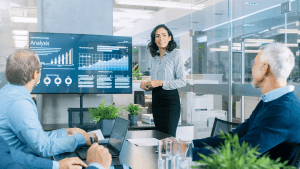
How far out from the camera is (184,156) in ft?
3.48

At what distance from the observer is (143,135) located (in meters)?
2.16

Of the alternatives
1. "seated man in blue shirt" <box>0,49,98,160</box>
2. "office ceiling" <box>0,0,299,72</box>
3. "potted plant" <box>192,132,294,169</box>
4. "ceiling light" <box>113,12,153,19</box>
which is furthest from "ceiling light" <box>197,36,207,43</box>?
"potted plant" <box>192,132,294,169</box>

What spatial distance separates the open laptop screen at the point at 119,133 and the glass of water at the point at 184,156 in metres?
0.50

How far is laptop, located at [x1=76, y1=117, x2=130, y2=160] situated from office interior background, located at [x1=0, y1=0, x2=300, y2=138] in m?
1.76

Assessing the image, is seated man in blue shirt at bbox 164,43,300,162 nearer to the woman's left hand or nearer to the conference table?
the conference table

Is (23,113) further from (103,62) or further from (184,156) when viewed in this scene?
(103,62)

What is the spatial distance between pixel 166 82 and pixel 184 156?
55.7 inches

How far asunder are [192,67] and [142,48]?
5619mm

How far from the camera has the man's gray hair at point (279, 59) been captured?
1.35m

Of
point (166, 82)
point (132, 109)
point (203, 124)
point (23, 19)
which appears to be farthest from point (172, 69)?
point (23, 19)

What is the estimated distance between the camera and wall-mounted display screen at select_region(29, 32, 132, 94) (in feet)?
10.6

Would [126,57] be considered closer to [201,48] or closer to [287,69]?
[201,48]

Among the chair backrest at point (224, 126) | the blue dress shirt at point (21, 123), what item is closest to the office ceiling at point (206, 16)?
the chair backrest at point (224, 126)

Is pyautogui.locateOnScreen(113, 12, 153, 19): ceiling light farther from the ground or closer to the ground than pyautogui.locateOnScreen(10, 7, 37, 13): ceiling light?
farther from the ground
